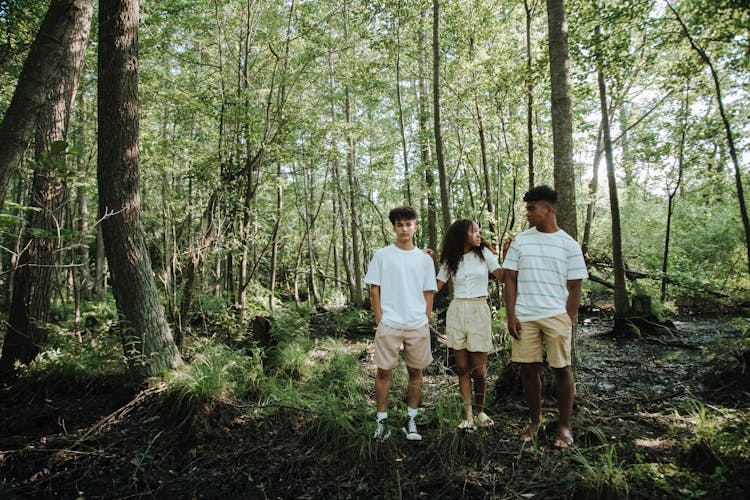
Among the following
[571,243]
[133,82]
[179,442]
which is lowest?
[179,442]

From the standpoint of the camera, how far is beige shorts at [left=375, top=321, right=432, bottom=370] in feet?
10.7

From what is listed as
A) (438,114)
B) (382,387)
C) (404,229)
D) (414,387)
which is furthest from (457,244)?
(438,114)

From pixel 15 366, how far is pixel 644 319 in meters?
10.7

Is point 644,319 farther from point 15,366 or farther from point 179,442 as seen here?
point 15,366

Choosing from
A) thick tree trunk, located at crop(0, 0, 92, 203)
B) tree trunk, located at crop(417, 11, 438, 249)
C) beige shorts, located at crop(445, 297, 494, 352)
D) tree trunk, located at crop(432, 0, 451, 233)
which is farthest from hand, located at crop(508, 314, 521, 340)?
tree trunk, located at crop(417, 11, 438, 249)

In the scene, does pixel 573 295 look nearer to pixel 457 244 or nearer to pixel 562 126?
pixel 457 244

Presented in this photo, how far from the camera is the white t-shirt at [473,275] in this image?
11.1ft

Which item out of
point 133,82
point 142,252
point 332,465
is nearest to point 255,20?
point 133,82

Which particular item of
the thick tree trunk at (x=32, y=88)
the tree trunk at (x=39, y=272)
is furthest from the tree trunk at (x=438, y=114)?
the thick tree trunk at (x=32, y=88)

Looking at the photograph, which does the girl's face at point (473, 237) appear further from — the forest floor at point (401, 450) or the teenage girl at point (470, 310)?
the forest floor at point (401, 450)

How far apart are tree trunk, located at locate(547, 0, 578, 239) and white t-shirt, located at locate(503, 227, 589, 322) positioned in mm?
943

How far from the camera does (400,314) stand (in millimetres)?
3268

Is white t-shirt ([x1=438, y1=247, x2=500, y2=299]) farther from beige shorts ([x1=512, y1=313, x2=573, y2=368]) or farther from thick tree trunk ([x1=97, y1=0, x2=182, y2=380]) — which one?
thick tree trunk ([x1=97, y1=0, x2=182, y2=380])

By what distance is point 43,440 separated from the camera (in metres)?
3.84
